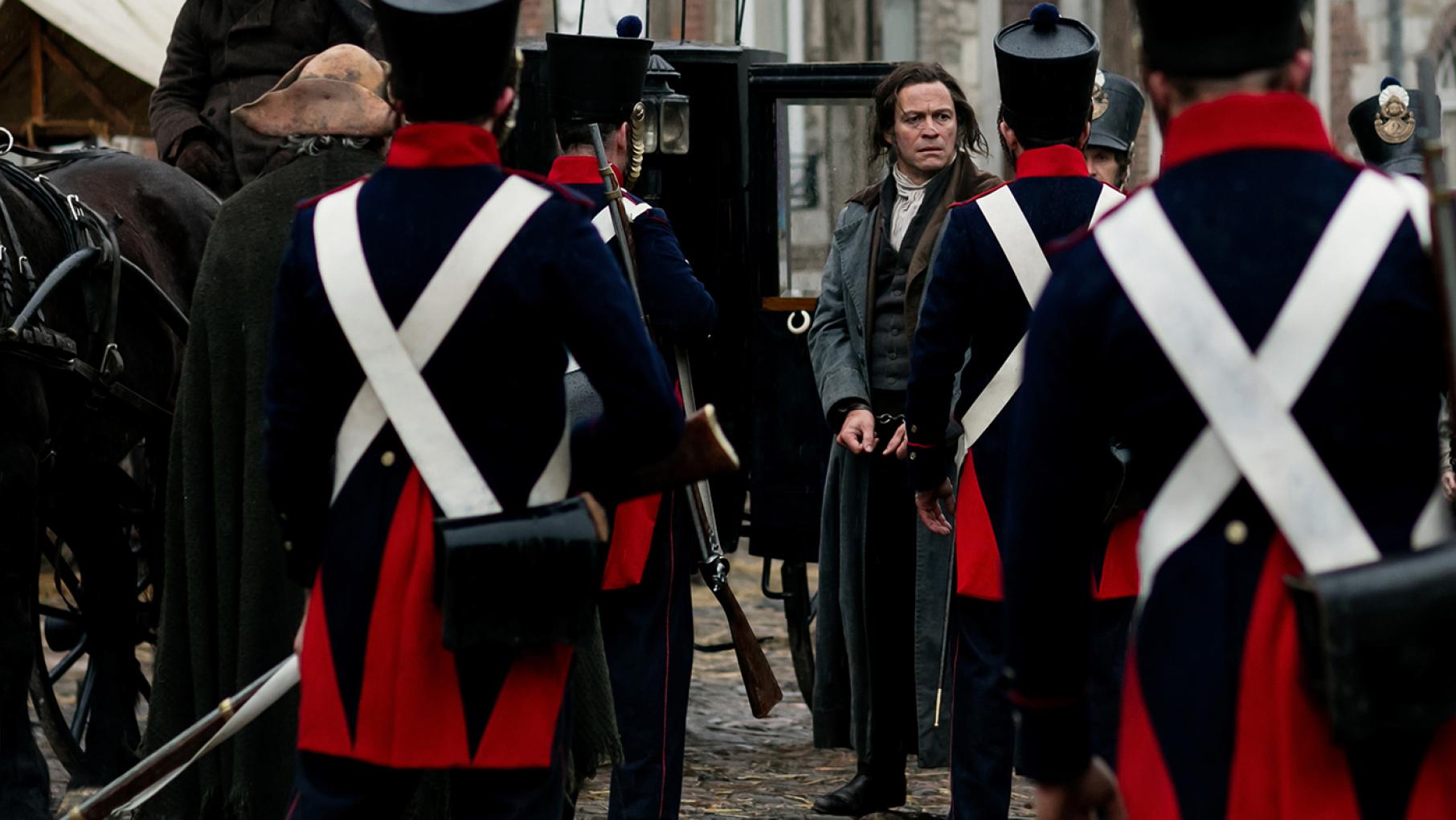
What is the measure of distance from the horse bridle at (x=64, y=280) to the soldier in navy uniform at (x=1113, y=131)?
8.78 feet

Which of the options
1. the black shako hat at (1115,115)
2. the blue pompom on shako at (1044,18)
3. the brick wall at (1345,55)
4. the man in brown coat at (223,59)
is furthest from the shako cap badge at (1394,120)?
the brick wall at (1345,55)

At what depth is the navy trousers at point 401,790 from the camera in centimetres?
320

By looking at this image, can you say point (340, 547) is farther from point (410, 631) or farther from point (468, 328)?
point (468, 328)

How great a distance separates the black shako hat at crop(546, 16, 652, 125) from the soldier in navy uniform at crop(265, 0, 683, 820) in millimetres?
2058

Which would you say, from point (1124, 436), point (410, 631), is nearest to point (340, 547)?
point (410, 631)

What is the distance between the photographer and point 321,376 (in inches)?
126

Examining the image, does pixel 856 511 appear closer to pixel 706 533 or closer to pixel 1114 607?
pixel 706 533

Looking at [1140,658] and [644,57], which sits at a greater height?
[644,57]

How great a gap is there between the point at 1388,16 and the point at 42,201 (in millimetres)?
18514

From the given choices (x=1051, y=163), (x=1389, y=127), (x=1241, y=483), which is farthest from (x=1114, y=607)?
(x=1389, y=127)

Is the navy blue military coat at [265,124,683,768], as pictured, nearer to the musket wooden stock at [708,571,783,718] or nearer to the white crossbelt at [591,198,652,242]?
the white crossbelt at [591,198,652,242]

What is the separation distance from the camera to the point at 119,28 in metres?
11.3

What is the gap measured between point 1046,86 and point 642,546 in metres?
1.38

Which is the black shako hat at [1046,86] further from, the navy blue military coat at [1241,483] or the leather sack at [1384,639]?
the leather sack at [1384,639]
